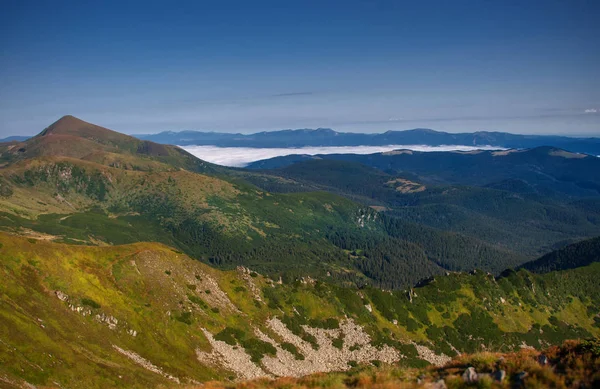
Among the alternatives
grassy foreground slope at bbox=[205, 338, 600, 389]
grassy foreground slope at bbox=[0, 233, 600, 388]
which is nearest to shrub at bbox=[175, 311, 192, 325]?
grassy foreground slope at bbox=[0, 233, 600, 388]

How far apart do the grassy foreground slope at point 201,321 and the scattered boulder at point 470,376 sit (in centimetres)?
4498

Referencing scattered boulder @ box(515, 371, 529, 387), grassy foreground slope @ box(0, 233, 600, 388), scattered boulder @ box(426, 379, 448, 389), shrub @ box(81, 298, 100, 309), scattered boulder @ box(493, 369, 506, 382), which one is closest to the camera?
scattered boulder @ box(515, 371, 529, 387)

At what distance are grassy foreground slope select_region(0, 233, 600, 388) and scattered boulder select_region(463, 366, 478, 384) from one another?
45.0 metres

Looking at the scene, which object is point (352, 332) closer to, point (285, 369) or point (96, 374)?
point (285, 369)

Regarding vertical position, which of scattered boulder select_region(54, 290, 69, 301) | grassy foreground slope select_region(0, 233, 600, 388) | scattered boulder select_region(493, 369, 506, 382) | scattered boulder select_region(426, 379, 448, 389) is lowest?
grassy foreground slope select_region(0, 233, 600, 388)

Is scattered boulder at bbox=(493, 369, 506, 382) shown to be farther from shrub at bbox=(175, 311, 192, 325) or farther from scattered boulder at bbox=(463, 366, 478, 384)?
shrub at bbox=(175, 311, 192, 325)

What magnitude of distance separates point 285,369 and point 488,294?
112m

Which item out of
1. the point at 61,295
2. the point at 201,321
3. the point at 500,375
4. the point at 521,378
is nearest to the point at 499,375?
the point at 500,375

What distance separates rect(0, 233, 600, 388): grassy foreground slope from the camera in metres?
73.4

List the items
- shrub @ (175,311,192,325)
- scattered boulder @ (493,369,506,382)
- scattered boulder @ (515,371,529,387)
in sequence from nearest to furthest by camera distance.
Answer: scattered boulder @ (515,371,529,387)
scattered boulder @ (493,369,506,382)
shrub @ (175,311,192,325)

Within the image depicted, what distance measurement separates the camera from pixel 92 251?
113 metres

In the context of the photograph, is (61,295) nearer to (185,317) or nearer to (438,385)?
(185,317)

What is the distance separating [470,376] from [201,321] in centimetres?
8843

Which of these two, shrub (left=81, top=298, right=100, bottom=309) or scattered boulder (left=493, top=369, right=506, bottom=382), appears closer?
scattered boulder (left=493, top=369, right=506, bottom=382)
